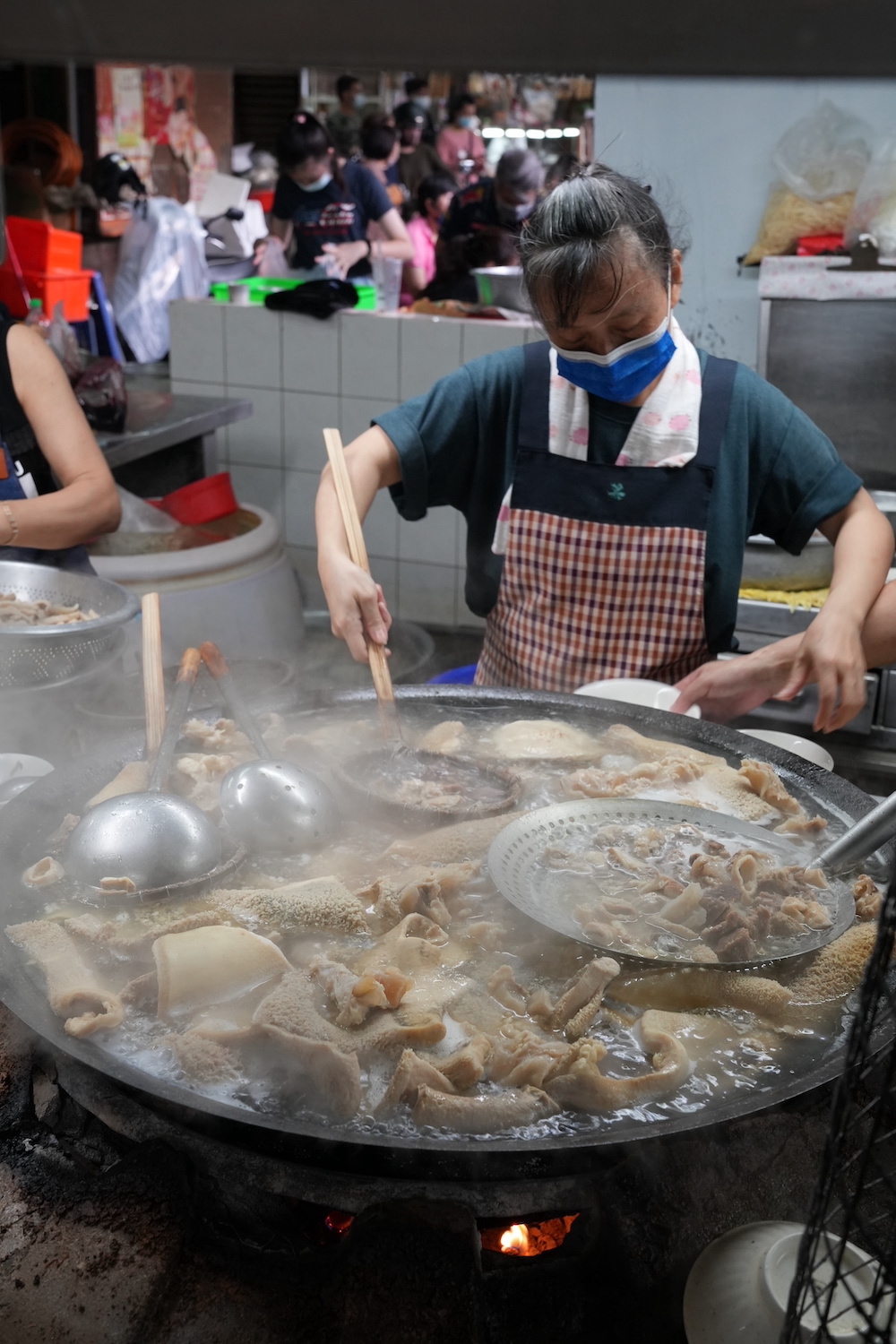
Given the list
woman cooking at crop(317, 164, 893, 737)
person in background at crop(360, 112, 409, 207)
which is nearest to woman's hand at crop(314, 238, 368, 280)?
person in background at crop(360, 112, 409, 207)

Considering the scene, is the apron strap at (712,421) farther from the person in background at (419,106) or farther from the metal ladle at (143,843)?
the person in background at (419,106)

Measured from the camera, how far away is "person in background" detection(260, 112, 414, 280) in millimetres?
A: 7137

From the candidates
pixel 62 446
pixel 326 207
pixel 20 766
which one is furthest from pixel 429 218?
pixel 20 766

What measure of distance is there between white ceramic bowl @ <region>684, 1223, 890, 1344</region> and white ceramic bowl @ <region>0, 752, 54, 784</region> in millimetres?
1491

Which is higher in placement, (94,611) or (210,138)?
(210,138)

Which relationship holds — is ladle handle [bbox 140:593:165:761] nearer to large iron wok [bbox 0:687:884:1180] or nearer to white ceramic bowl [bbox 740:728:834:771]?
large iron wok [bbox 0:687:884:1180]

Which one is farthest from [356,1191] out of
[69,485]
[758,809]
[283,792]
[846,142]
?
[846,142]

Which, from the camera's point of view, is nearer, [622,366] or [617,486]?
[622,366]

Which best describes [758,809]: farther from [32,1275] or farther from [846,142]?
[846,142]

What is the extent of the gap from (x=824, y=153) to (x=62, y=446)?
10.1 ft

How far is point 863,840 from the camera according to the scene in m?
1.63

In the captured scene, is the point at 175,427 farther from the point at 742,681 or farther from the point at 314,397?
the point at 742,681

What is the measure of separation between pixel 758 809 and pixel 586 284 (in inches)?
47.3

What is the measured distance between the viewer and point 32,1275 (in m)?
1.28
